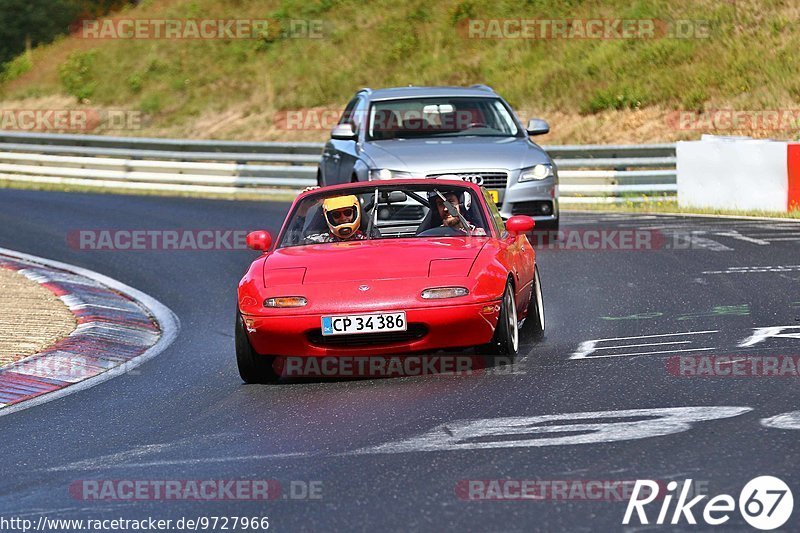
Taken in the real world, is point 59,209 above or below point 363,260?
below

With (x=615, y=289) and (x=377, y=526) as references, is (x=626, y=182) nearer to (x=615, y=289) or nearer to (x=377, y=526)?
(x=615, y=289)

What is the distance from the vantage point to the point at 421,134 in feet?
54.2

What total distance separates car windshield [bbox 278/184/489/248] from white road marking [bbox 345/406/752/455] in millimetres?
2929

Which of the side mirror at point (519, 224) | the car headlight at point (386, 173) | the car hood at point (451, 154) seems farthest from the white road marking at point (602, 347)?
the car headlight at point (386, 173)

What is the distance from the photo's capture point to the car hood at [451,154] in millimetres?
15383

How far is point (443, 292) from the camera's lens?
8.90 meters

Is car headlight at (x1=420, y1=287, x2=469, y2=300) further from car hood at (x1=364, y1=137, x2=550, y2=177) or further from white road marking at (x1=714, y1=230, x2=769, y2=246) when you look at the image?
white road marking at (x1=714, y1=230, x2=769, y2=246)

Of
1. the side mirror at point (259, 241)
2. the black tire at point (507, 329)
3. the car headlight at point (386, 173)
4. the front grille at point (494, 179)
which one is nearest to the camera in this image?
the black tire at point (507, 329)

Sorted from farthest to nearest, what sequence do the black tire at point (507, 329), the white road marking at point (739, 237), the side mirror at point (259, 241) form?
the white road marking at point (739, 237) < the side mirror at point (259, 241) < the black tire at point (507, 329)

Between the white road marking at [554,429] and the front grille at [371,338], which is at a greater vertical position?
the front grille at [371,338]

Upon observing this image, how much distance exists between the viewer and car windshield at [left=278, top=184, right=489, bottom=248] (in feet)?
33.5

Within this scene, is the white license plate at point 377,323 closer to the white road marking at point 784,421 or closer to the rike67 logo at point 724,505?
the white road marking at point 784,421

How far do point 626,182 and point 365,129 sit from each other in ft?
22.9

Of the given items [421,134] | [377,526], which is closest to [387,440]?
[377,526]
